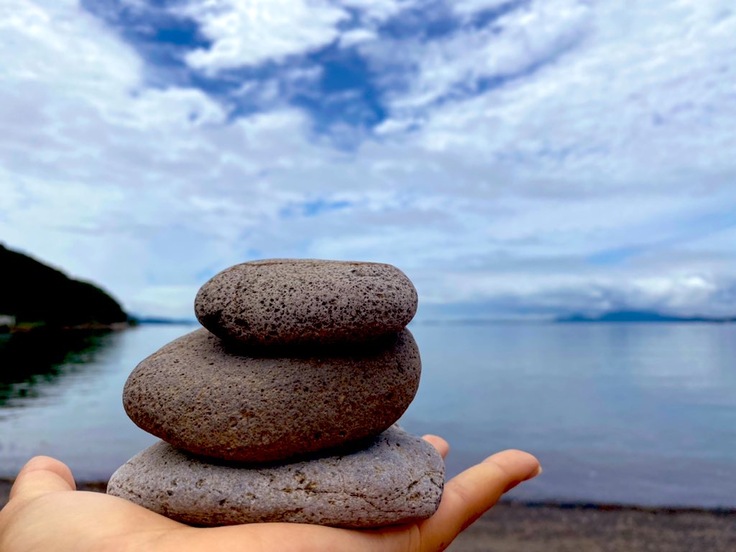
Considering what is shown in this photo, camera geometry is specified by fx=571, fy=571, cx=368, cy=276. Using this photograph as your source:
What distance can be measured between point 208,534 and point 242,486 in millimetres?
423

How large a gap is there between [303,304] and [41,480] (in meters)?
2.08

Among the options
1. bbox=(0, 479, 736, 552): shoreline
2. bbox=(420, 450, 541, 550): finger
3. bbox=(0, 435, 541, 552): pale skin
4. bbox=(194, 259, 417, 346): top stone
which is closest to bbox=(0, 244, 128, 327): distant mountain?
bbox=(0, 479, 736, 552): shoreline

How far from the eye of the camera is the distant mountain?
2844 inches

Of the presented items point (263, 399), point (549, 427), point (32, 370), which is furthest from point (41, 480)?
point (32, 370)

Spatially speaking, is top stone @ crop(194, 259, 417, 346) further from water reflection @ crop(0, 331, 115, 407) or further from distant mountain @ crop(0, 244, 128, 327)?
distant mountain @ crop(0, 244, 128, 327)

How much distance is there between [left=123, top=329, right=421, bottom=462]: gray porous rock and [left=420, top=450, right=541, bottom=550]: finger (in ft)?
2.23

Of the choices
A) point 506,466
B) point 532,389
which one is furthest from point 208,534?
point 532,389

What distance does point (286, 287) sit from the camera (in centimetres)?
294

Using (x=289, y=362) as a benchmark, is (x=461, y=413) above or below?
below

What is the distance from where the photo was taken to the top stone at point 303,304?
290 centimetres

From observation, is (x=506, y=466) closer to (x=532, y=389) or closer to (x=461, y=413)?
(x=461, y=413)

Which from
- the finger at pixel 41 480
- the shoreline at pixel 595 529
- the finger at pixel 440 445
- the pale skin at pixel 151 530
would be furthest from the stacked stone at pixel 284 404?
the shoreline at pixel 595 529

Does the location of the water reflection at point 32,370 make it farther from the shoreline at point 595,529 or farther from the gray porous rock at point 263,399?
the gray porous rock at point 263,399

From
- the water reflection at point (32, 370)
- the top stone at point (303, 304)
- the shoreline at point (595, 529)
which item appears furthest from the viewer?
the water reflection at point (32, 370)
